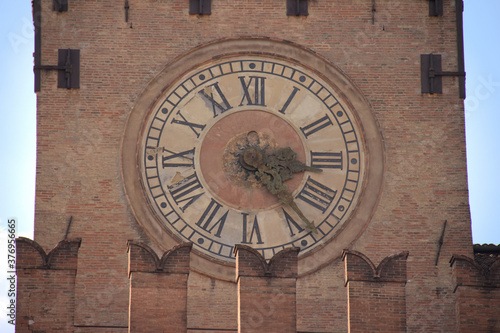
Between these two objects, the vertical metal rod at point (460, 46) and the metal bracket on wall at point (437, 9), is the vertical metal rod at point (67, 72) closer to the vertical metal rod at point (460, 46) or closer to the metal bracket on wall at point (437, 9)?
the metal bracket on wall at point (437, 9)

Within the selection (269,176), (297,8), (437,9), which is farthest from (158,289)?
(437,9)

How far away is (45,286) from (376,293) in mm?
4476

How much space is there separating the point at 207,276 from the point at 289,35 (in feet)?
13.3

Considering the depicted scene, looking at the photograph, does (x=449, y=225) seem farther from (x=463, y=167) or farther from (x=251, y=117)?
(x=251, y=117)

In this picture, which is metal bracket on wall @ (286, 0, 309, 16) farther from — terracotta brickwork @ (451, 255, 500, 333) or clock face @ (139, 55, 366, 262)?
terracotta brickwork @ (451, 255, 500, 333)

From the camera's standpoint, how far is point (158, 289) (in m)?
25.8

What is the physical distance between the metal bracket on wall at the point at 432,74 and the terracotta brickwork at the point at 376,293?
4289 millimetres

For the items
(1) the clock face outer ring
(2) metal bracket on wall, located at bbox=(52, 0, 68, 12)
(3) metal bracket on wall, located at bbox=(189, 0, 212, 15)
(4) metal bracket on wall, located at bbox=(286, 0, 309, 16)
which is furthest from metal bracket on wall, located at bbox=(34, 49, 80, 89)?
(4) metal bracket on wall, located at bbox=(286, 0, 309, 16)

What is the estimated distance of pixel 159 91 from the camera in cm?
2928

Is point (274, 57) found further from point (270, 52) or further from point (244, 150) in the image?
point (244, 150)

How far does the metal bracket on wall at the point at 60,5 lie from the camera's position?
29641 millimetres

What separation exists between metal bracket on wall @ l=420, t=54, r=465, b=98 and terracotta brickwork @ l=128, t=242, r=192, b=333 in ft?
18.1

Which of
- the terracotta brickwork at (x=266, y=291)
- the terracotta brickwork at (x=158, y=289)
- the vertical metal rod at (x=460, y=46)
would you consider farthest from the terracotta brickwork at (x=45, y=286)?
the vertical metal rod at (x=460, y=46)

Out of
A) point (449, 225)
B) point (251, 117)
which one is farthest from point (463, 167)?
point (251, 117)
